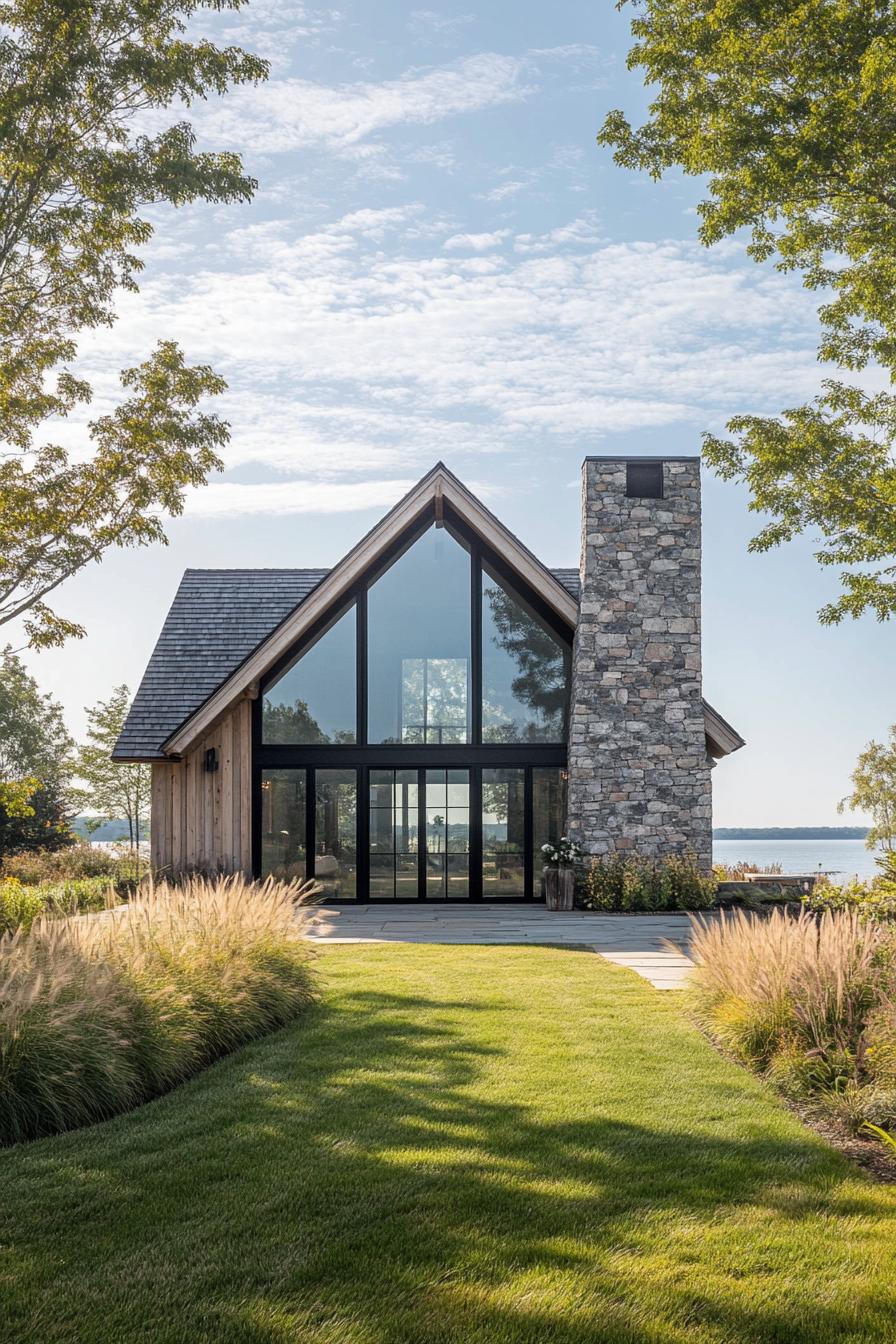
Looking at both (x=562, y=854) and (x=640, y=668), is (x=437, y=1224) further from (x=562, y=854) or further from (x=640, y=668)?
(x=640, y=668)

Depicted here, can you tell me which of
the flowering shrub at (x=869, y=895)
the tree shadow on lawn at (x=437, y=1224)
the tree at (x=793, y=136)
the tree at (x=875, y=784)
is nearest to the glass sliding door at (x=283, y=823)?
the tree at (x=793, y=136)

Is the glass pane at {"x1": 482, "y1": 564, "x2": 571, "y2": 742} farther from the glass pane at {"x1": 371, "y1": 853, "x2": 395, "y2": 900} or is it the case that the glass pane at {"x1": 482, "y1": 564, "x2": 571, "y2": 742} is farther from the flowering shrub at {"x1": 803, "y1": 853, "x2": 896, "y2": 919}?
the flowering shrub at {"x1": 803, "y1": 853, "x2": 896, "y2": 919}

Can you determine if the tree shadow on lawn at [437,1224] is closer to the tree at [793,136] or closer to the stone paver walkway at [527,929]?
the stone paver walkway at [527,929]

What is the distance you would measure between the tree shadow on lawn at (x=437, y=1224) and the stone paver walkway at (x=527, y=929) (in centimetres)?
400

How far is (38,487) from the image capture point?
11.5 metres

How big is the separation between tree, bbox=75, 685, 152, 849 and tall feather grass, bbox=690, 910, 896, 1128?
69.0ft

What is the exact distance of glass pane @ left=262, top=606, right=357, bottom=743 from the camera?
15258 mm

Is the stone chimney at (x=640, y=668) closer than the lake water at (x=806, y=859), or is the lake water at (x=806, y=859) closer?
the stone chimney at (x=640, y=668)

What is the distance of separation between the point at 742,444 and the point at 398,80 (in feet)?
20.9

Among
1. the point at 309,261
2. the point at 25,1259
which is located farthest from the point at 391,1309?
the point at 309,261

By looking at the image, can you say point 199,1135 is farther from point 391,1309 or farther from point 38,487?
point 38,487

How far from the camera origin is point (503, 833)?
1516 cm

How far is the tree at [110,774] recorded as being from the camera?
24938mm

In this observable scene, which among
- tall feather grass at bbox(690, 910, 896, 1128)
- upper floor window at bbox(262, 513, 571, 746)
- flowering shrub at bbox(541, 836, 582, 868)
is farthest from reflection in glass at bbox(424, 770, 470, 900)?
tall feather grass at bbox(690, 910, 896, 1128)
